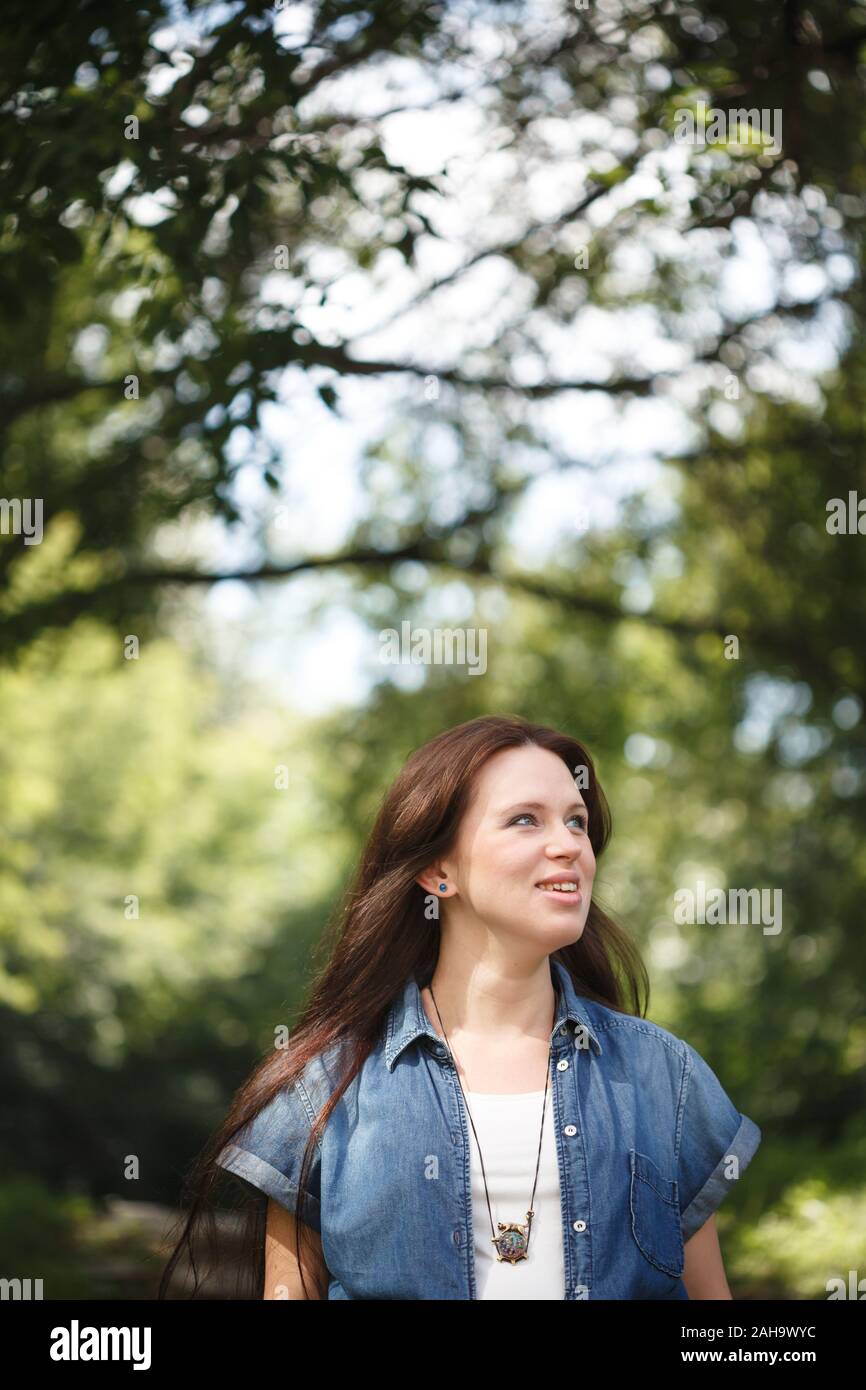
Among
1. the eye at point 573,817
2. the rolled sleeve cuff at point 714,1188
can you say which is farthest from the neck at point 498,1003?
the rolled sleeve cuff at point 714,1188

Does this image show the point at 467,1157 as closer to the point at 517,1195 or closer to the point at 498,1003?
the point at 517,1195

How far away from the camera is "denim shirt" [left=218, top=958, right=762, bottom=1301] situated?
221 centimetres

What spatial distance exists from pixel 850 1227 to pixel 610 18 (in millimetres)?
6163

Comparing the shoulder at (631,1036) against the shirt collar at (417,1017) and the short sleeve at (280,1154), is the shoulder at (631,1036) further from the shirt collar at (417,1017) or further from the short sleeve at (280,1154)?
the short sleeve at (280,1154)

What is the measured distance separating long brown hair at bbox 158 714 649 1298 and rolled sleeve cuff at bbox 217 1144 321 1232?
41mm

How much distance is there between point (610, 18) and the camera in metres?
5.36

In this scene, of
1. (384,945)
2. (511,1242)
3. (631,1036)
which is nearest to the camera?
(511,1242)

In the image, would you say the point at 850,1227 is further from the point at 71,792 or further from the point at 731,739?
the point at 71,792

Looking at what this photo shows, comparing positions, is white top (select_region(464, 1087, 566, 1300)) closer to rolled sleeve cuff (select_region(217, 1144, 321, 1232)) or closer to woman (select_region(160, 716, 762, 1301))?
woman (select_region(160, 716, 762, 1301))

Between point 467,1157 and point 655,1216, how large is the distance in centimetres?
34

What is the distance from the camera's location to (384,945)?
2555 millimetres

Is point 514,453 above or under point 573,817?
above

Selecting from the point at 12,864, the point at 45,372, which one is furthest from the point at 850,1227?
the point at 12,864

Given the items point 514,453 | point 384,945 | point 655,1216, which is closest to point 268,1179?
point 384,945
